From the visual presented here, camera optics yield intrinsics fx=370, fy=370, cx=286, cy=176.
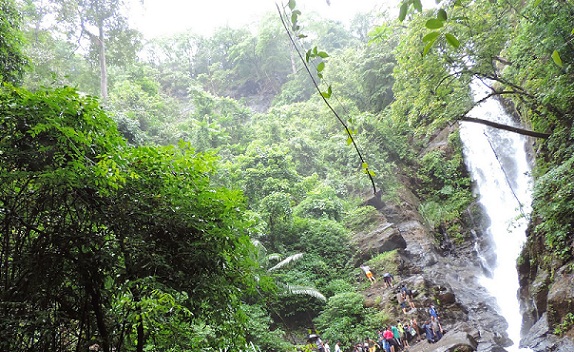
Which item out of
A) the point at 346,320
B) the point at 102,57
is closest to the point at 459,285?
the point at 346,320

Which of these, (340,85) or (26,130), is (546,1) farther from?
(340,85)

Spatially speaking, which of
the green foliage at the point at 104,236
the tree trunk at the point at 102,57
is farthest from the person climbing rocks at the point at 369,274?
the tree trunk at the point at 102,57

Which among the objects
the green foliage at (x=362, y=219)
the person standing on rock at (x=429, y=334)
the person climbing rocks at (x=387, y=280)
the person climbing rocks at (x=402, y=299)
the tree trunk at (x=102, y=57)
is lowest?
the person standing on rock at (x=429, y=334)

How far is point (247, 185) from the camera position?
15.8 meters

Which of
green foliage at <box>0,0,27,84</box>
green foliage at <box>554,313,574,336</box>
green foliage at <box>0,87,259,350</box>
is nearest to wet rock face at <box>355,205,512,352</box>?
green foliage at <box>554,313,574,336</box>

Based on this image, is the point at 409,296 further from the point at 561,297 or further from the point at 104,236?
the point at 104,236

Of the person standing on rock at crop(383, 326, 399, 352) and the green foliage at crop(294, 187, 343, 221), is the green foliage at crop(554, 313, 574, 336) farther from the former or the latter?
the green foliage at crop(294, 187, 343, 221)

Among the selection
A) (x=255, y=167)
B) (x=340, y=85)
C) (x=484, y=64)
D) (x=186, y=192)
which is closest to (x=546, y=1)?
(x=484, y=64)

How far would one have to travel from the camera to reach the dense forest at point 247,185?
2717 mm

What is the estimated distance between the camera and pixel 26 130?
8.92ft

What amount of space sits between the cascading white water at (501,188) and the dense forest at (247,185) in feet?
2.55

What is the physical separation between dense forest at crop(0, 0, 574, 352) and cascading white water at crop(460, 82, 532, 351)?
0.78 meters

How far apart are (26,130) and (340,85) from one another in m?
23.4

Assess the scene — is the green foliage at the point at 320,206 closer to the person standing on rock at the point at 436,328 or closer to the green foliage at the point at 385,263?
the green foliage at the point at 385,263
